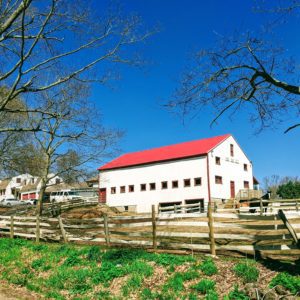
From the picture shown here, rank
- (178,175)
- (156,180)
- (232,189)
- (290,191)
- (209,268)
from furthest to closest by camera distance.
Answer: (290,191), (156,180), (232,189), (178,175), (209,268)

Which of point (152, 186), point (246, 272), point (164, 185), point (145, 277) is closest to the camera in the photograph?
point (246, 272)

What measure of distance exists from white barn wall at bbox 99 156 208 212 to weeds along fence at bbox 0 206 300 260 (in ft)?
87.5

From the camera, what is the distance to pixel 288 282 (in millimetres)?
7613

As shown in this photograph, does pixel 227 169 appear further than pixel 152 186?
No

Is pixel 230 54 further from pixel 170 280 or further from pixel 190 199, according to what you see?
pixel 190 199

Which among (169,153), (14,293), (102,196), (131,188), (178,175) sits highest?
(169,153)

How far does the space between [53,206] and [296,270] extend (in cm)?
3614

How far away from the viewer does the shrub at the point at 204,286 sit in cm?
812

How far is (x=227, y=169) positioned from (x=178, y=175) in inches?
241

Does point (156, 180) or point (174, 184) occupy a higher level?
point (156, 180)

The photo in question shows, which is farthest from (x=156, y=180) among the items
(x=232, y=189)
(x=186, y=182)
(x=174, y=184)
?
(x=232, y=189)

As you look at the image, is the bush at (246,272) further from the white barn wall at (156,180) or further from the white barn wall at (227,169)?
the white barn wall at (227,169)

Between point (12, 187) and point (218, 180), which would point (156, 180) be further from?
point (12, 187)

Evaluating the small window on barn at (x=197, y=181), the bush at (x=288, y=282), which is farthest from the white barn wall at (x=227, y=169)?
the bush at (x=288, y=282)
